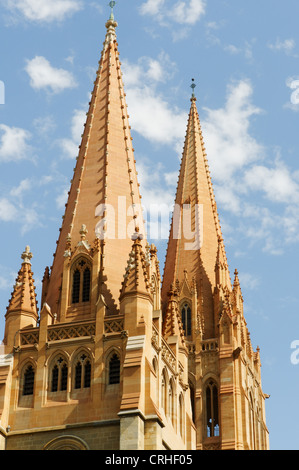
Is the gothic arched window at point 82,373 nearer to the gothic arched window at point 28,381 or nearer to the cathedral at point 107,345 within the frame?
the cathedral at point 107,345

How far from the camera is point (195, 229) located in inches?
2869

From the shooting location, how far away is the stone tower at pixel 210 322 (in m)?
63.8

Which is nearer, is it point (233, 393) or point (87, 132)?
point (87, 132)

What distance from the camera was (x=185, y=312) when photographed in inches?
2731

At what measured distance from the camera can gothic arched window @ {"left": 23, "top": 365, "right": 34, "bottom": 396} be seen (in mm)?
46719

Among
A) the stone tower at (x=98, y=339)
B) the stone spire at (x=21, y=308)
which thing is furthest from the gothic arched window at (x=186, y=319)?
the stone spire at (x=21, y=308)

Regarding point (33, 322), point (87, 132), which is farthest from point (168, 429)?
point (87, 132)

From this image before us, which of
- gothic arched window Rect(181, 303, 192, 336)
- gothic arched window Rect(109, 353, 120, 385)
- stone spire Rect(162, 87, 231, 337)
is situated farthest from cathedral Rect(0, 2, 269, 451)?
stone spire Rect(162, 87, 231, 337)

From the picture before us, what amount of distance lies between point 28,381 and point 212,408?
20431 mm

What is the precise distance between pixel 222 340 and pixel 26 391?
22.1 meters

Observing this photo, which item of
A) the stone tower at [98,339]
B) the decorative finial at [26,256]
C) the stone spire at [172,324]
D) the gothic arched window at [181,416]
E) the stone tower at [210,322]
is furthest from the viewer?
the stone tower at [210,322]

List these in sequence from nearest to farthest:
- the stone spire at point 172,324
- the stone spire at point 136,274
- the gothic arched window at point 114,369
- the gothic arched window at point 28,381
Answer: the gothic arched window at point 114,369 → the gothic arched window at point 28,381 → the stone spire at point 136,274 → the stone spire at point 172,324

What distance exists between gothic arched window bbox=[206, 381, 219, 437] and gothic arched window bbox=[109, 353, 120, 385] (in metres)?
19.5
